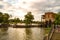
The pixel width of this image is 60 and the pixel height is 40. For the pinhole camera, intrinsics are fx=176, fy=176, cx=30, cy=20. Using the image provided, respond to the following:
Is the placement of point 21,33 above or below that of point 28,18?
below

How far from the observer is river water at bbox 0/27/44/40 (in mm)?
6847

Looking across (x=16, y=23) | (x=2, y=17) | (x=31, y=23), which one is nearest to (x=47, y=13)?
(x=31, y=23)

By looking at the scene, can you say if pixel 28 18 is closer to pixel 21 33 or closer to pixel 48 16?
pixel 21 33

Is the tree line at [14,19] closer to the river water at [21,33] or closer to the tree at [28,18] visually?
the tree at [28,18]

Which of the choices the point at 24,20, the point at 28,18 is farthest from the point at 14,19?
the point at 28,18

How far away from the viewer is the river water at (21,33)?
685 cm

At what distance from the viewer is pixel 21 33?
7.42m

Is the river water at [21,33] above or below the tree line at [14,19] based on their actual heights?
below

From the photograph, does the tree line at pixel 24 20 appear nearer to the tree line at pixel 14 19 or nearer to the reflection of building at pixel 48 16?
the tree line at pixel 14 19

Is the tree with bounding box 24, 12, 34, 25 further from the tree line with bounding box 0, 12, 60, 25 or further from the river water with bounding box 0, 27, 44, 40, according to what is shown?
the river water with bounding box 0, 27, 44, 40

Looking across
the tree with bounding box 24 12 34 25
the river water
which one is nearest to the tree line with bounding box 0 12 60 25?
the tree with bounding box 24 12 34 25

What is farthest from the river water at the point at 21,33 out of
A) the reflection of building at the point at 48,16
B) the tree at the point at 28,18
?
the reflection of building at the point at 48,16

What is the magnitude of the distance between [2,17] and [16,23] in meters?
0.64

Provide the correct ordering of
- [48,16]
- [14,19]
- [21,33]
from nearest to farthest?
[14,19]
[48,16]
[21,33]
